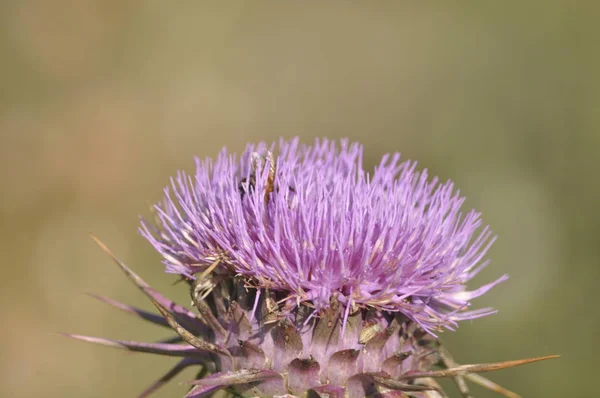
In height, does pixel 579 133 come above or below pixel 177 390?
above

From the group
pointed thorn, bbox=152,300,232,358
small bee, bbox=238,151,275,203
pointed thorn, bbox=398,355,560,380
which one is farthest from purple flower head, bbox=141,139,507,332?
pointed thorn, bbox=152,300,232,358

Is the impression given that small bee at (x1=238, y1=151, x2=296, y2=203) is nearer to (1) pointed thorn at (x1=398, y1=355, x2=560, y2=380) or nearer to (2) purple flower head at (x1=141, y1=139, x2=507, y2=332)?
(2) purple flower head at (x1=141, y1=139, x2=507, y2=332)

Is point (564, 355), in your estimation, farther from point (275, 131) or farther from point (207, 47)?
point (207, 47)

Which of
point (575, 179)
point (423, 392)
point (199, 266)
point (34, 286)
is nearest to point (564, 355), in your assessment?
point (575, 179)

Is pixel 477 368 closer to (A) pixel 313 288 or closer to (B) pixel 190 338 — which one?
(A) pixel 313 288

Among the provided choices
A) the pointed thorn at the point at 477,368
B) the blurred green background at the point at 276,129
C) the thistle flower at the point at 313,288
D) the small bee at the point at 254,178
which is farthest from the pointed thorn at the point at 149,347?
the blurred green background at the point at 276,129

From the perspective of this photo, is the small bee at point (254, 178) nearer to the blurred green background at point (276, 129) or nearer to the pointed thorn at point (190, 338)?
the pointed thorn at point (190, 338)
